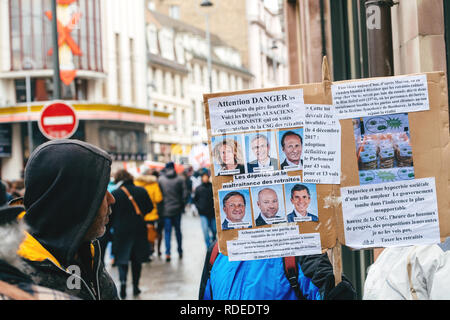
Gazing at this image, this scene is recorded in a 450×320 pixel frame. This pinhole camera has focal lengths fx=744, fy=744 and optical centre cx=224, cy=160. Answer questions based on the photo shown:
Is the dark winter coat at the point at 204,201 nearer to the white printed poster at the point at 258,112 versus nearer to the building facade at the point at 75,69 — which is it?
the white printed poster at the point at 258,112

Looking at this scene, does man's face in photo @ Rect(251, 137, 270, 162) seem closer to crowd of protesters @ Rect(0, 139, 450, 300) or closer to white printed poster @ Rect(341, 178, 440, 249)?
white printed poster @ Rect(341, 178, 440, 249)

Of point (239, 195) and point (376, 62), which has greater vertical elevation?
point (376, 62)

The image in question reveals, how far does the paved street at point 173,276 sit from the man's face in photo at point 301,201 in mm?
6654

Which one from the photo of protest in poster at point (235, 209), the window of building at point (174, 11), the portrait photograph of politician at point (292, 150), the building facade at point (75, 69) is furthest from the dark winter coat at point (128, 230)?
the window of building at point (174, 11)

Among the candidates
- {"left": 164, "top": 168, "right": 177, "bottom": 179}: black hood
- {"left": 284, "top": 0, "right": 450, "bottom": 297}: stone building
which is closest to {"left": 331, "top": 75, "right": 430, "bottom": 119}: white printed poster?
{"left": 284, "top": 0, "right": 450, "bottom": 297}: stone building

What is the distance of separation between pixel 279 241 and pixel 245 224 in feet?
0.51

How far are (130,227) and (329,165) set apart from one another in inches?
327

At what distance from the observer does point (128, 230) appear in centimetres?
1103

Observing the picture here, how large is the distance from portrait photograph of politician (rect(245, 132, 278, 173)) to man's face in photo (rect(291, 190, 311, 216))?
5.6 inches

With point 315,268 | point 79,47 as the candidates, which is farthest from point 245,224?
point 79,47

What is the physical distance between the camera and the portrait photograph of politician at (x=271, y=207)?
9.95ft

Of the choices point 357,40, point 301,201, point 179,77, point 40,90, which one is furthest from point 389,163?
point 179,77
